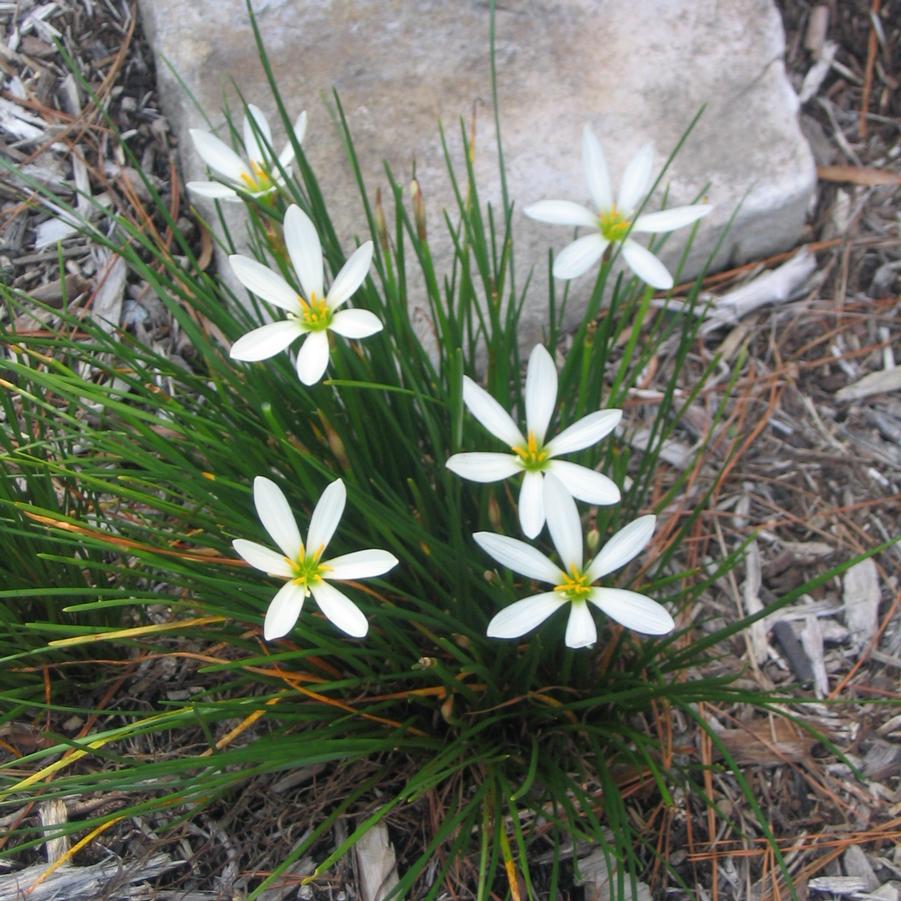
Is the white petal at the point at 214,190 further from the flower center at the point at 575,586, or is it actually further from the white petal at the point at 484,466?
the flower center at the point at 575,586

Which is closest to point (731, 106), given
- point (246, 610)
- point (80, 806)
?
point (246, 610)

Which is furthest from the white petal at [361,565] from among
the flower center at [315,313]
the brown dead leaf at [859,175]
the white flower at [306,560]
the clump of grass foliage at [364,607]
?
the brown dead leaf at [859,175]

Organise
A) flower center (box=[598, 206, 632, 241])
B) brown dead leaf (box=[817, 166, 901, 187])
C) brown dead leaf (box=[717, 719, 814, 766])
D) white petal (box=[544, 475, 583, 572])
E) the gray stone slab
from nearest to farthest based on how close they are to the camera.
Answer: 1. white petal (box=[544, 475, 583, 572])
2. flower center (box=[598, 206, 632, 241])
3. brown dead leaf (box=[717, 719, 814, 766])
4. the gray stone slab
5. brown dead leaf (box=[817, 166, 901, 187])

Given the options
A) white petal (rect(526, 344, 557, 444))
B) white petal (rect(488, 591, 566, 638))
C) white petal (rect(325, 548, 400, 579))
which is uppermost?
white petal (rect(526, 344, 557, 444))

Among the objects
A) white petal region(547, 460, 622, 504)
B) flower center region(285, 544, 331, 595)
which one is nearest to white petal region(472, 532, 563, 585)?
white petal region(547, 460, 622, 504)

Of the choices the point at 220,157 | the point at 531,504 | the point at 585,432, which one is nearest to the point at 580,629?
the point at 531,504

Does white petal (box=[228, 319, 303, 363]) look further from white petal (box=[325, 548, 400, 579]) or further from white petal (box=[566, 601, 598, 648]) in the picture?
white petal (box=[566, 601, 598, 648])
